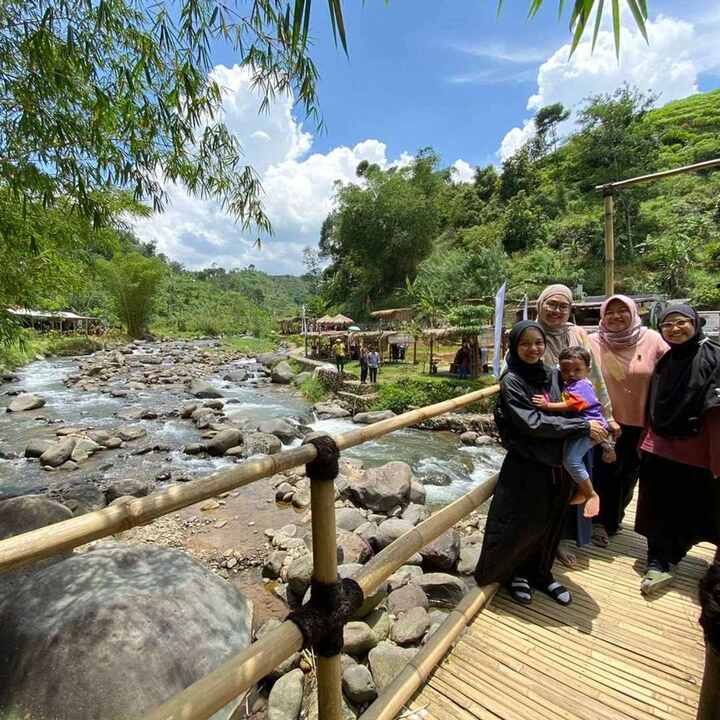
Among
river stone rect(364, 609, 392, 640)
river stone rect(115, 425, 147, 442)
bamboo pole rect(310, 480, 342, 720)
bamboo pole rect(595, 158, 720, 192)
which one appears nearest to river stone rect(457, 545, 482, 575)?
river stone rect(364, 609, 392, 640)

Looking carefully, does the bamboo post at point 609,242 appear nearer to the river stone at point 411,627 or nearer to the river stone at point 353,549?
the river stone at point 411,627

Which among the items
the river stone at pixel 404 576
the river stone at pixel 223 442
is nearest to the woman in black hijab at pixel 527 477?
the river stone at pixel 404 576

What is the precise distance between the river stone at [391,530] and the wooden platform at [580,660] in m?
2.37

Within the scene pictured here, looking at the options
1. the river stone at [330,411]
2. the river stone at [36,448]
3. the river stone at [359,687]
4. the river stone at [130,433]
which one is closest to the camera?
the river stone at [359,687]

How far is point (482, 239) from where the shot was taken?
3045 centimetres

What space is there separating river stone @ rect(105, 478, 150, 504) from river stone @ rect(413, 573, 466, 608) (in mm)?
4328

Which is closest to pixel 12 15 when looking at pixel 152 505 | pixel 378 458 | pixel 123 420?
pixel 152 505

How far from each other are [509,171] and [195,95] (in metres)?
39.0

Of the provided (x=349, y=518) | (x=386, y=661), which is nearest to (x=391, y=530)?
(x=349, y=518)

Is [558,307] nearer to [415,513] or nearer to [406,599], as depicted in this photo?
[406,599]

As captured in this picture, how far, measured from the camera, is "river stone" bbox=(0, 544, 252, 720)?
6.67 feet

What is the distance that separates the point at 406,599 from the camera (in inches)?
135

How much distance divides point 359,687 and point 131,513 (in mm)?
2404

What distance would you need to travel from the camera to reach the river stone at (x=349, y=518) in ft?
16.0
